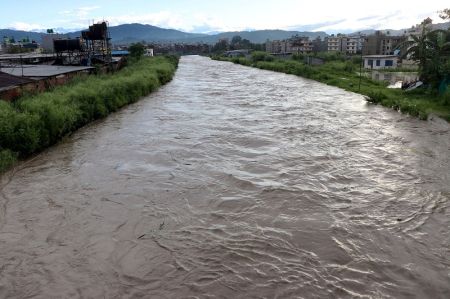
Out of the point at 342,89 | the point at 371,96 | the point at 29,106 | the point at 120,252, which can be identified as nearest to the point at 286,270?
the point at 120,252

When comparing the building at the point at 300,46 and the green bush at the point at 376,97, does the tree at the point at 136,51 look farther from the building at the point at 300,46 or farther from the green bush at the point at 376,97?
the building at the point at 300,46

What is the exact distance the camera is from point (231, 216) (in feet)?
22.7

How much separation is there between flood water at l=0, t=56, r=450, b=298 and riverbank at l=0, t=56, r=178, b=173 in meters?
0.42

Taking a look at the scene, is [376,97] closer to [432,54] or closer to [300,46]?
[432,54]

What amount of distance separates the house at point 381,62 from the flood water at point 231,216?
38.8 m

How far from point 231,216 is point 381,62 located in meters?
48.0

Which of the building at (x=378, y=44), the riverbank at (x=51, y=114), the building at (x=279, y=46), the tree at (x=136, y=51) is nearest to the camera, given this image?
the riverbank at (x=51, y=114)

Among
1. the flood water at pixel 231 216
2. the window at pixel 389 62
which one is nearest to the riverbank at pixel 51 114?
the flood water at pixel 231 216

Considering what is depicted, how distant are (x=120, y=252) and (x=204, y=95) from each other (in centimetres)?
1742

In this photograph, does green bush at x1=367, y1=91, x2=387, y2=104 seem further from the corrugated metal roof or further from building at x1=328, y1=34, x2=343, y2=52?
building at x1=328, y1=34, x2=343, y2=52

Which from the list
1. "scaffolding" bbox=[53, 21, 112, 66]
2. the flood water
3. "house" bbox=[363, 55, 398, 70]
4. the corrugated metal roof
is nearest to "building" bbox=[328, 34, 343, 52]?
"house" bbox=[363, 55, 398, 70]

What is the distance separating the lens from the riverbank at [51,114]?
10008 mm

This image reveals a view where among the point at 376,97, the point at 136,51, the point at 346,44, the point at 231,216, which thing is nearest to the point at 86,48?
the point at 136,51

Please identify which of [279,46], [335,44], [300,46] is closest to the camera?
[300,46]
